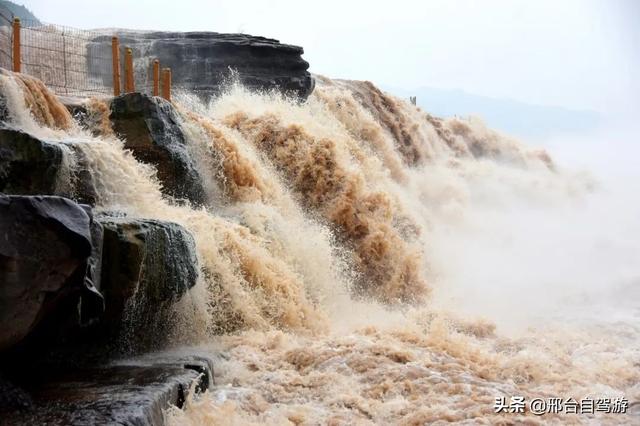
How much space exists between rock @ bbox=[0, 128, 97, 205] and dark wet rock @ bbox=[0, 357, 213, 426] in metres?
1.71

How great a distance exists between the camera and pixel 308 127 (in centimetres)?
1105

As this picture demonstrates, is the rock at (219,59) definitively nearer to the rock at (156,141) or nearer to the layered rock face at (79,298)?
the rock at (156,141)

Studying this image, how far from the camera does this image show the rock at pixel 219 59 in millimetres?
13648

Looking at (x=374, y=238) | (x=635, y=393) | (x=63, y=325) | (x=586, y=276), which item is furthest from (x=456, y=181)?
(x=63, y=325)

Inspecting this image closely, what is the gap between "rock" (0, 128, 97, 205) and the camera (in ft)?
17.6

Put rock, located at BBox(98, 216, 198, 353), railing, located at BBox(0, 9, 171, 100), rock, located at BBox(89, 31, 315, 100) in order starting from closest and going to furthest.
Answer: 1. rock, located at BBox(98, 216, 198, 353)
2. railing, located at BBox(0, 9, 171, 100)
3. rock, located at BBox(89, 31, 315, 100)

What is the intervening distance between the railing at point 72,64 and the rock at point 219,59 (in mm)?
776

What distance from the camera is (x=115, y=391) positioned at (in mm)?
4082

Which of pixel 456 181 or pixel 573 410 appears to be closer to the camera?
pixel 573 410

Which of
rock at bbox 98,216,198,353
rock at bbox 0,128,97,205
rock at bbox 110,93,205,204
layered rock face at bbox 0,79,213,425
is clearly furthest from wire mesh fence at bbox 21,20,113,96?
rock at bbox 98,216,198,353

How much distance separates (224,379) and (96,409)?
4.37 ft

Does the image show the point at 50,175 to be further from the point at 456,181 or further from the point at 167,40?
the point at 456,181

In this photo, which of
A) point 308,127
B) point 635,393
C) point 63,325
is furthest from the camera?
point 308,127

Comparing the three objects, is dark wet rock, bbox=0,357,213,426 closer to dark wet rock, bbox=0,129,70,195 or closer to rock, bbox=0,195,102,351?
rock, bbox=0,195,102,351
